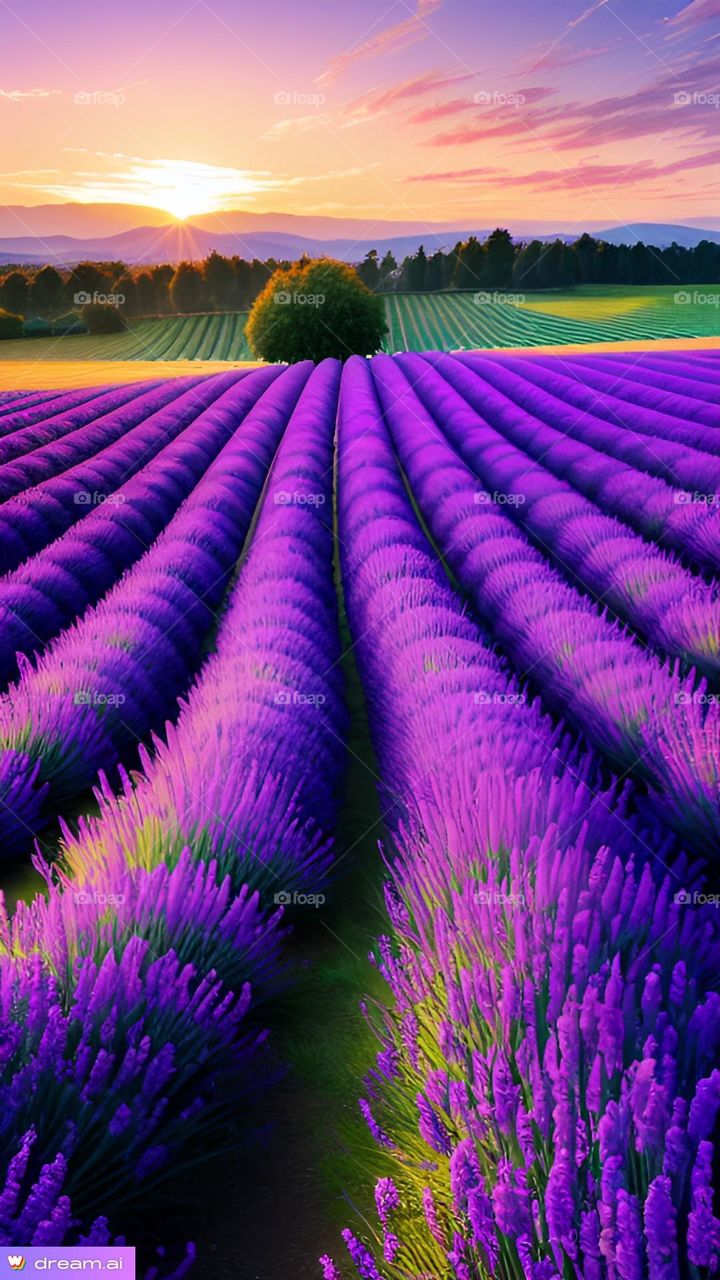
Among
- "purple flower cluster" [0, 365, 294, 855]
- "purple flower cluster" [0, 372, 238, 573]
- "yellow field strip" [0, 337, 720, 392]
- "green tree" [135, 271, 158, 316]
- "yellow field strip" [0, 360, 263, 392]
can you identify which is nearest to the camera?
"purple flower cluster" [0, 365, 294, 855]

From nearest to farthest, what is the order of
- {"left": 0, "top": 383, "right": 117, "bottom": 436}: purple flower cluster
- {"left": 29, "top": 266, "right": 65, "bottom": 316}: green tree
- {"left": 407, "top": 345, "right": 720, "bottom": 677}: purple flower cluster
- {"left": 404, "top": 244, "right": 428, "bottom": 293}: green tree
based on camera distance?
{"left": 407, "top": 345, "right": 720, "bottom": 677}: purple flower cluster → {"left": 0, "top": 383, "right": 117, "bottom": 436}: purple flower cluster → {"left": 29, "top": 266, "right": 65, "bottom": 316}: green tree → {"left": 404, "top": 244, "right": 428, "bottom": 293}: green tree

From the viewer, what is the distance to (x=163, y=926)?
195 centimetres

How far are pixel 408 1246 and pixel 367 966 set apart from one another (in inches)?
39.6

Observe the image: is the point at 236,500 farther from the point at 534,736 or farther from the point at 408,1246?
the point at 408,1246

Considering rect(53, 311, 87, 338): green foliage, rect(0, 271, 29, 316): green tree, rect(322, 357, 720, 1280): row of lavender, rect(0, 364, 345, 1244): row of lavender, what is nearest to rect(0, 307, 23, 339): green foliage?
rect(53, 311, 87, 338): green foliage

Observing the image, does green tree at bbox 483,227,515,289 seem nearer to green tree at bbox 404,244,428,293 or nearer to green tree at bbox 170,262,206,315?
green tree at bbox 404,244,428,293

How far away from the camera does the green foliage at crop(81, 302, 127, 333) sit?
5353 cm

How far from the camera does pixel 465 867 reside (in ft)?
6.21

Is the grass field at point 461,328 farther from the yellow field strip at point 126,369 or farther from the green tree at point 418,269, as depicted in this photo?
the green tree at point 418,269

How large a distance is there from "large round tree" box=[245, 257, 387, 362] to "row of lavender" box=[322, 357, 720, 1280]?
30.7 metres

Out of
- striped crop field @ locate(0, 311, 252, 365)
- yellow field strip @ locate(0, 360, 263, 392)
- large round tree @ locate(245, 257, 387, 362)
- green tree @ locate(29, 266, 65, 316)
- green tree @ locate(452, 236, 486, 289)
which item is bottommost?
yellow field strip @ locate(0, 360, 263, 392)

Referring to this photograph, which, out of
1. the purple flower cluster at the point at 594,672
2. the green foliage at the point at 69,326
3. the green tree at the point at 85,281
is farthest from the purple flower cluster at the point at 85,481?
the green tree at the point at 85,281

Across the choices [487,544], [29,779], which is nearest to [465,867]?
[29,779]

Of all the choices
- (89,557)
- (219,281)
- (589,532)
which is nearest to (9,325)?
(219,281)
